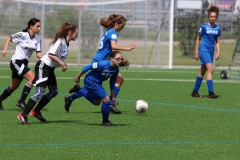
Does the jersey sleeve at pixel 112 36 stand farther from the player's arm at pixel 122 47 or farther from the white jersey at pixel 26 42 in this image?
the white jersey at pixel 26 42

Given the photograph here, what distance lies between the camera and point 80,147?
26.7 feet

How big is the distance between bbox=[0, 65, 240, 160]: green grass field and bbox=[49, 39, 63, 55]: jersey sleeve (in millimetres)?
1141

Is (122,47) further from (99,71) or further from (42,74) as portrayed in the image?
(42,74)

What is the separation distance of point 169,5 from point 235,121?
18441mm

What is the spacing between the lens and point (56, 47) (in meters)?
10.5

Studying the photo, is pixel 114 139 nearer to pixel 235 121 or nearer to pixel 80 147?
pixel 80 147

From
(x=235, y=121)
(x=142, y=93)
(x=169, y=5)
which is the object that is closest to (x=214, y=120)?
(x=235, y=121)

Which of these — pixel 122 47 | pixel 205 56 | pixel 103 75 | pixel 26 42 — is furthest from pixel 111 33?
pixel 205 56

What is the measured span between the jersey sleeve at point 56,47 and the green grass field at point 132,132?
44.9 inches

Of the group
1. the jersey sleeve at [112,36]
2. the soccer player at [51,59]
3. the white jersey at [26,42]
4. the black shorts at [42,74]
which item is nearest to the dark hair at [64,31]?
the soccer player at [51,59]

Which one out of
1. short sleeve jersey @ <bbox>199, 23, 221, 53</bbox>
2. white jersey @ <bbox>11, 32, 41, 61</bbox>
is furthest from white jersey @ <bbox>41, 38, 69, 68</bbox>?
short sleeve jersey @ <bbox>199, 23, 221, 53</bbox>

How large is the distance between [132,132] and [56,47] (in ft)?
6.58

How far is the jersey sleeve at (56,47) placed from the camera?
1049cm

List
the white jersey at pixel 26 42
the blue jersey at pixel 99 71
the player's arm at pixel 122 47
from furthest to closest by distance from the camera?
the white jersey at pixel 26 42 → the blue jersey at pixel 99 71 → the player's arm at pixel 122 47
